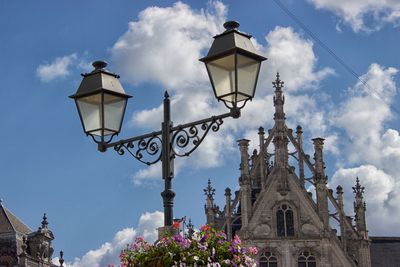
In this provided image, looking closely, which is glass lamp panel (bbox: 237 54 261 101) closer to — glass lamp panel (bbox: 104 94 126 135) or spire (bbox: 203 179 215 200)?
glass lamp panel (bbox: 104 94 126 135)

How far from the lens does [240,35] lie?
843 cm

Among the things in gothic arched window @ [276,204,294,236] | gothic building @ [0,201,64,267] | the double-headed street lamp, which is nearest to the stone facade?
gothic arched window @ [276,204,294,236]

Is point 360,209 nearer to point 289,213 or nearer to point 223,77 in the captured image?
point 289,213

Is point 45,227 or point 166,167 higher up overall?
point 45,227

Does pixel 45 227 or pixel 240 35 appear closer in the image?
pixel 240 35

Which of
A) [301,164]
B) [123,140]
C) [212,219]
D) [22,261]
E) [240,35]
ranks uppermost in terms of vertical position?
[301,164]

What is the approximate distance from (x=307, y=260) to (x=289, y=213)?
263 cm

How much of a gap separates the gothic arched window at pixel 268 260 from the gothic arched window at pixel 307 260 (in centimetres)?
127

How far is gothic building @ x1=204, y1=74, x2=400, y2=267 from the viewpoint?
130 feet

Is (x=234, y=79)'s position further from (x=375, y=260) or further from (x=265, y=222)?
(x=375, y=260)

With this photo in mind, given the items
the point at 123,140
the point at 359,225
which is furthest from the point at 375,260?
the point at 123,140

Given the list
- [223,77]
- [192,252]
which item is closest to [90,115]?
[223,77]

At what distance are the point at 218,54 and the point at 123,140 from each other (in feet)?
6.16

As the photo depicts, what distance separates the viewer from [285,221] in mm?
40062
